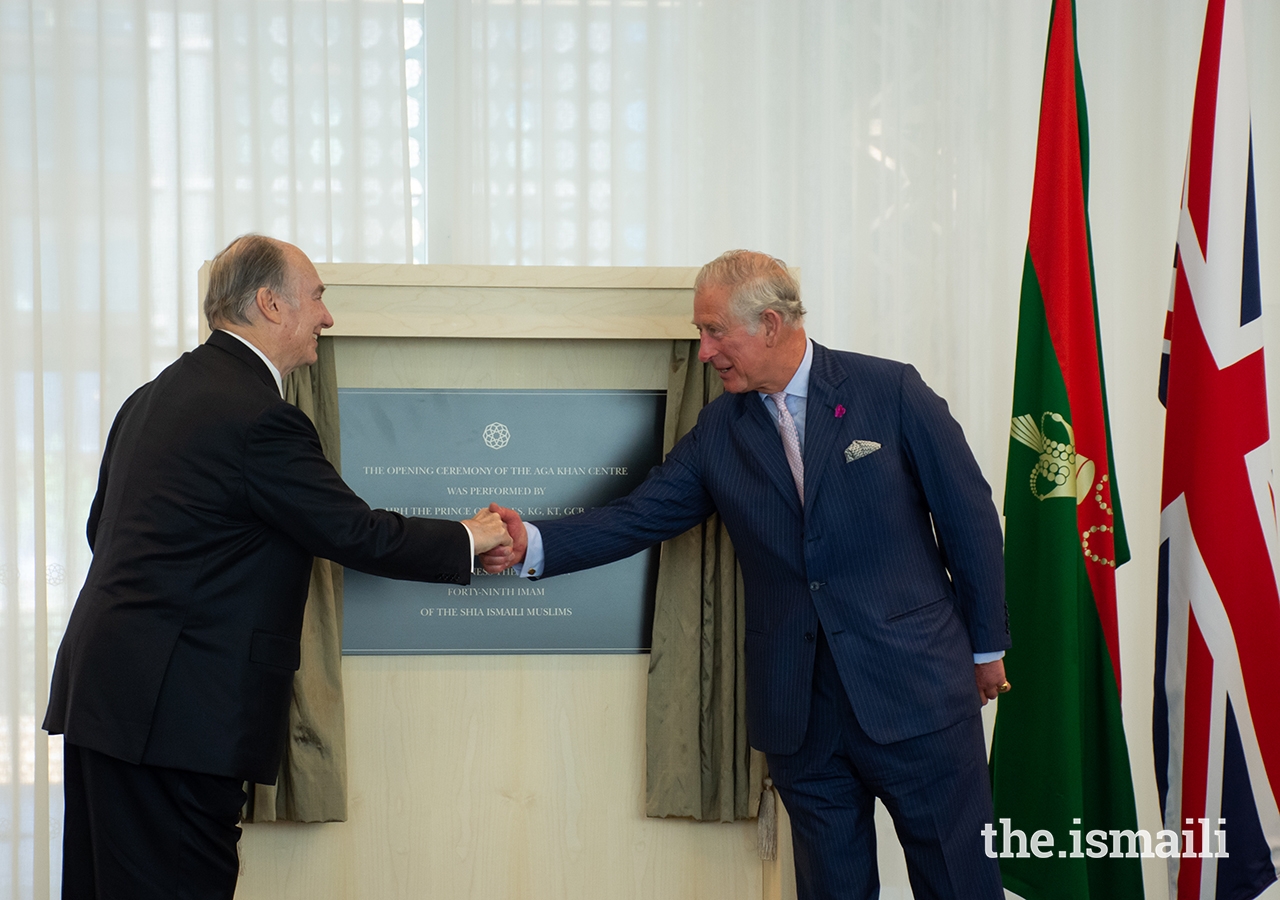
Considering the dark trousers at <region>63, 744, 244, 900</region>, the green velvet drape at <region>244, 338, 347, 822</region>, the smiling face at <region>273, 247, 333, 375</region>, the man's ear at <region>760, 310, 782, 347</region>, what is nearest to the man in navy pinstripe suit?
the man's ear at <region>760, 310, 782, 347</region>

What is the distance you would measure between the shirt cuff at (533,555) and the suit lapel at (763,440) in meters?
0.50

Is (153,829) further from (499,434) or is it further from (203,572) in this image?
(499,434)

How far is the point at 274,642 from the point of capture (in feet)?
6.30

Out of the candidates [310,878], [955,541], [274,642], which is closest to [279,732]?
[274,642]

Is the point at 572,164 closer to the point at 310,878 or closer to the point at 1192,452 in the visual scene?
the point at 1192,452

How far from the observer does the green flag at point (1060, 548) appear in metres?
2.35

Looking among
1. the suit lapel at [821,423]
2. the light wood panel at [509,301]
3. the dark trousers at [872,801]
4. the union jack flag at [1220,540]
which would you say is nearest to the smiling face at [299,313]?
the light wood panel at [509,301]

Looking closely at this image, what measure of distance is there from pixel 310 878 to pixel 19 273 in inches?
74.4

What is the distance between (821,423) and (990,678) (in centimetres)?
64

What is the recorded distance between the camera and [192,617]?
184 cm

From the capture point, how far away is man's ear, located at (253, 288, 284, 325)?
6.63 feet

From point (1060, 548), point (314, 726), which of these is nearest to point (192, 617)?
point (314, 726)

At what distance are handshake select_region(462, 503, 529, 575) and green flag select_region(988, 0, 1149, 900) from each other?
3.84ft

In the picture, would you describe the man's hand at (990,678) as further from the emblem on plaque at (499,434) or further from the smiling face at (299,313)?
the smiling face at (299,313)
